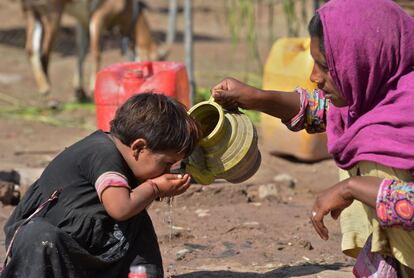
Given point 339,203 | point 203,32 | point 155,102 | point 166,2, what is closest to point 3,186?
point 155,102

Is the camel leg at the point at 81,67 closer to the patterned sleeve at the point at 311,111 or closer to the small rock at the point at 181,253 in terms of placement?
the small rock at the point at 181,253

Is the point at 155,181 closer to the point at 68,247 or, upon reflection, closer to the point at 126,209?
the point at 126,209

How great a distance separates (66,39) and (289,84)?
9.49m

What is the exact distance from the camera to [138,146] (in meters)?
3.31

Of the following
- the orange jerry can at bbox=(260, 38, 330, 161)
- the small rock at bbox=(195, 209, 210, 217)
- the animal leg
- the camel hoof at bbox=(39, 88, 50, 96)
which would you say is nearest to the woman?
the small rock at bbox=(195, 209, 210, 217)

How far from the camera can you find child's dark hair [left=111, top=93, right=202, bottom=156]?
10.7ft

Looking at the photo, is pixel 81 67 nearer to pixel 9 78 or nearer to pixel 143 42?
pixel 143 42

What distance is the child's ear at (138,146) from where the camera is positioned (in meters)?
3.29

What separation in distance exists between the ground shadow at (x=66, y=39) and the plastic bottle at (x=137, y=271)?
11.1 metres

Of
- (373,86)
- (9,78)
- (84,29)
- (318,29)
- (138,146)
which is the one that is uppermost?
(318,29)

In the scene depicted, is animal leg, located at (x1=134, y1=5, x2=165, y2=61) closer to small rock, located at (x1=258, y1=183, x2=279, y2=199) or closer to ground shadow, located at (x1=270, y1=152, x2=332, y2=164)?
ground shadow, located at (x1=270, y1=152, x2=332, y2=164)

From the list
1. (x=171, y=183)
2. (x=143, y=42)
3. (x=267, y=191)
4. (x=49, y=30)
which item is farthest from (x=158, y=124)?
(x=143, y=42)

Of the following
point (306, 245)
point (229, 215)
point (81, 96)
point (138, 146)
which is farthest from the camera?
point (81, 96)

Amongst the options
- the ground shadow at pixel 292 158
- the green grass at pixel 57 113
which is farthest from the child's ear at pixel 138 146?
the green grass at pixel 57 113
